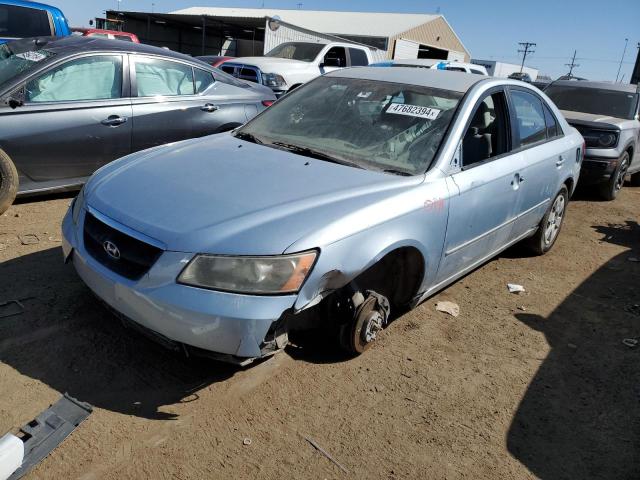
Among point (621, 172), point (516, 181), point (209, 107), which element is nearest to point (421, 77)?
point (516, 181)

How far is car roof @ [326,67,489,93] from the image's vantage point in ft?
12.2

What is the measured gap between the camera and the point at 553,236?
534 centimetres

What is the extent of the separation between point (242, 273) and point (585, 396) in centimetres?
215

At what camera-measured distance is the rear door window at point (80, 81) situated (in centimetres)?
475

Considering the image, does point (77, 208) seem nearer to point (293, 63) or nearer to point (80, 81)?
point (80, 81)

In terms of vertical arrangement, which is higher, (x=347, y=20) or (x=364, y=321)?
(x=347, y=20)

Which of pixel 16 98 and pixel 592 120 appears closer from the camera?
pixel 16 98

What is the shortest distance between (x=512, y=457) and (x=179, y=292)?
1755mm

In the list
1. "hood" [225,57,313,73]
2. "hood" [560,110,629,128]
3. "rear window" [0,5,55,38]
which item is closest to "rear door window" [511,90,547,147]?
"hood" [560,110,629,128]

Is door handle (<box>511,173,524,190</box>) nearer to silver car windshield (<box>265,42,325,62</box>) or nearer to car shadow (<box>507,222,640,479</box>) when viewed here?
car shadow (<box>507,222,640,479</box>)

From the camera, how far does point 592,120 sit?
773 centimetres

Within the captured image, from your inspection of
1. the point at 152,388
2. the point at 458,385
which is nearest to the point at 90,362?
the point at 152,388

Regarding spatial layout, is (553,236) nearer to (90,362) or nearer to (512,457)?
(512,457)

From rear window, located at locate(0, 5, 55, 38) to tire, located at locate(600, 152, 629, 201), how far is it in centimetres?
872
